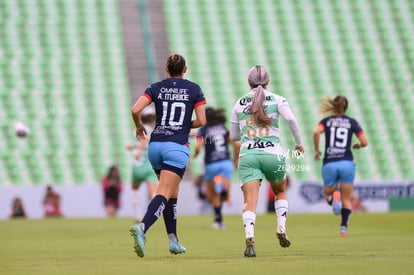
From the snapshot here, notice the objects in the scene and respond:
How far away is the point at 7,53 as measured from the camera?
35.2 metres

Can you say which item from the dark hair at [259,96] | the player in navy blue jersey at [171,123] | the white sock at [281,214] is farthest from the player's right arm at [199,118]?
the white sock at [281,214]

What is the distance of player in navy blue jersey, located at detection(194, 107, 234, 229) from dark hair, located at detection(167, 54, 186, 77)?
25.1 feet

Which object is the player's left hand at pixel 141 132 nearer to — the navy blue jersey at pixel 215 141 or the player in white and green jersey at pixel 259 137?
the player in white and green jersey at pixel 259 137

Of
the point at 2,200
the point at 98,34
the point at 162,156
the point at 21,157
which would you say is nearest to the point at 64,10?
the point at 98,34

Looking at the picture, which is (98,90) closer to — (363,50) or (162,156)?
(363,50)

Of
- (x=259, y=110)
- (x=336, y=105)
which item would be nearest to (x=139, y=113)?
(x=259, y=110)

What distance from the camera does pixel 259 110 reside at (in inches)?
450

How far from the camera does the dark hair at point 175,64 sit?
11453 millimetres

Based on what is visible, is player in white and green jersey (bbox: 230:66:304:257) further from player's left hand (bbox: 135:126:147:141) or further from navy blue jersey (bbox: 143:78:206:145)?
player's left hand (bbox: 135:126:147:141)

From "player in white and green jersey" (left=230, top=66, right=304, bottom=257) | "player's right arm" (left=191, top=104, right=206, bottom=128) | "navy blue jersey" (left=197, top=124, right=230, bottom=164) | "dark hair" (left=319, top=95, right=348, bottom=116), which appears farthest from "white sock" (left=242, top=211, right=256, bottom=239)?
"navy blue jersey" (left=197, top=124, right=230, bottom=164)

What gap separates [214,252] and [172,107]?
195 centimetres

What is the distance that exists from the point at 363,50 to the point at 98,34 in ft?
32.2

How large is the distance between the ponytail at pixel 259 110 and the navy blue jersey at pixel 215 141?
7552 millimetres

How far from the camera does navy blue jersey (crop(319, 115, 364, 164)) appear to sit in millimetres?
16359
